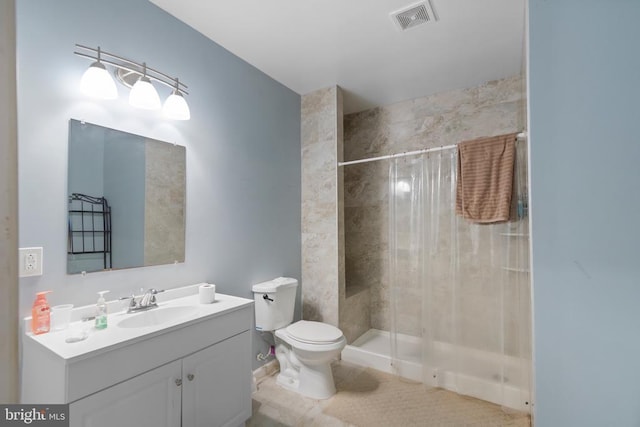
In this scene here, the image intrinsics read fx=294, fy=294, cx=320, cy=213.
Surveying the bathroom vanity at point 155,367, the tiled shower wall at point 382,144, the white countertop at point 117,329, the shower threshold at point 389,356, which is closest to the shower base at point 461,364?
the shower threshold at point 389,356

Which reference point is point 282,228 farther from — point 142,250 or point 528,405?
point 528,405

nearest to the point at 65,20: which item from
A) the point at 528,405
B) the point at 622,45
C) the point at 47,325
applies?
the point at 47,325

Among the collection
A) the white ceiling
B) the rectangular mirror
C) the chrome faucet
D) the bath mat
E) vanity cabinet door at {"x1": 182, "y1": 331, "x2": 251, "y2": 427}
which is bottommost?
the bath mat

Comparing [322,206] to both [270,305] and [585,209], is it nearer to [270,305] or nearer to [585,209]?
[270,305]

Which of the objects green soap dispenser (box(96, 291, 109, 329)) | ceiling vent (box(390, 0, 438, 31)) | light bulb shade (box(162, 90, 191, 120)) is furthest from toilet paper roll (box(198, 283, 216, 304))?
ceiling vent (box(390, 0, 438, 31))

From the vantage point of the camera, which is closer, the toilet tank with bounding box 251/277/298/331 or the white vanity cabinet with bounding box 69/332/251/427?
the white vanity cabinet with bounding box 69/332/251/427

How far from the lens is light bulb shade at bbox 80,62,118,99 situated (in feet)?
4.46

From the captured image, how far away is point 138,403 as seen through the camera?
1211 millimetres

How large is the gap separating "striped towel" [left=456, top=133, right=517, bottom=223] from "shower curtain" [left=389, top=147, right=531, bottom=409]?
0.07 metres

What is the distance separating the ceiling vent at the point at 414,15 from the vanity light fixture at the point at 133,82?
54.2 inches

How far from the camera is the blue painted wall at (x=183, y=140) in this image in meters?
1.26

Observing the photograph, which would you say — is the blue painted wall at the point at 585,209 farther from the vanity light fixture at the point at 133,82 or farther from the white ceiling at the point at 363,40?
the vanity light fixture at the point at 133,82

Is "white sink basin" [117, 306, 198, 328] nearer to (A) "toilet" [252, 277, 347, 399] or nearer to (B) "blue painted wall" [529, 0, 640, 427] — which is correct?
(A) "toilet" [252, 277, 347, 399]

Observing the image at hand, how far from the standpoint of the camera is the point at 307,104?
2826 millimetres
